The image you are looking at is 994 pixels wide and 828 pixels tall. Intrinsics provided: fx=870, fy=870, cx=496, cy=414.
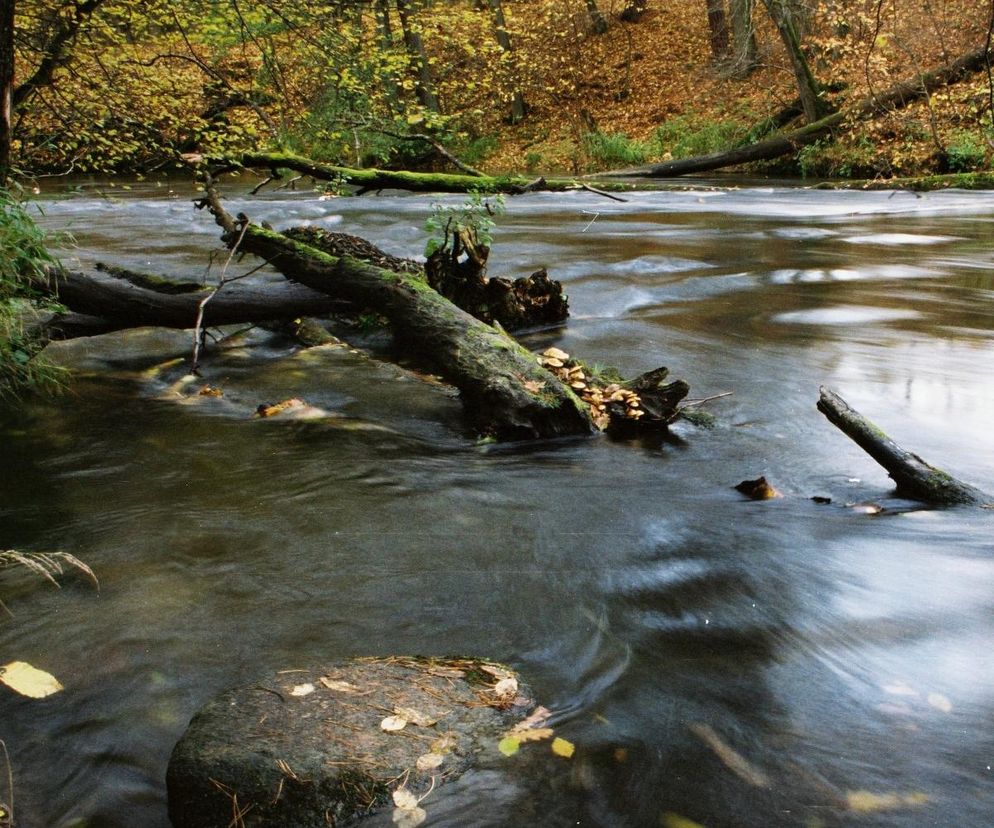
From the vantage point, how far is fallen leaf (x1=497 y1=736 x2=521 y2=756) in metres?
2.96

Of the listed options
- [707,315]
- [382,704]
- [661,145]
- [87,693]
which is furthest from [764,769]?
[661,145]

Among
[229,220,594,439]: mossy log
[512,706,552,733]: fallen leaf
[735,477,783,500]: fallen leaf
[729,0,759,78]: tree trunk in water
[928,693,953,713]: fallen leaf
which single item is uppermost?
[729,0,759,78]: tree trunk in water

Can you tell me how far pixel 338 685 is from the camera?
3180 mm

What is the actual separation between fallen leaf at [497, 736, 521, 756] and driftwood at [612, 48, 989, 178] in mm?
19797

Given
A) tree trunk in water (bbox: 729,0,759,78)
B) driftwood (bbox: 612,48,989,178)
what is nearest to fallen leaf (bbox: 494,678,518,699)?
driftwood (bbox: 612,48,989,178)

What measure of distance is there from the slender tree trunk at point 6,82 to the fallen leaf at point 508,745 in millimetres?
5670

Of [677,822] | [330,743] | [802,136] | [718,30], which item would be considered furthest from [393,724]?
[718,30]

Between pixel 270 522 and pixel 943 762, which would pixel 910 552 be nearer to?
pixel 943 762

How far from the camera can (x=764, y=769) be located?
2.91 m

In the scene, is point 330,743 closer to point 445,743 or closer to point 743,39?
point 445,743

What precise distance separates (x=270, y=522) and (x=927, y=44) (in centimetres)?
2074

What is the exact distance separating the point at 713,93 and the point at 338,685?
28501mm

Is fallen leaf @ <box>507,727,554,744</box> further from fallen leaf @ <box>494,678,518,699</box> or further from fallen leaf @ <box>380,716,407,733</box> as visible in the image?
fallen leaf @ <box>380,716,407,733</box>

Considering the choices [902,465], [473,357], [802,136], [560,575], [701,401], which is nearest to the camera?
[560,575]
